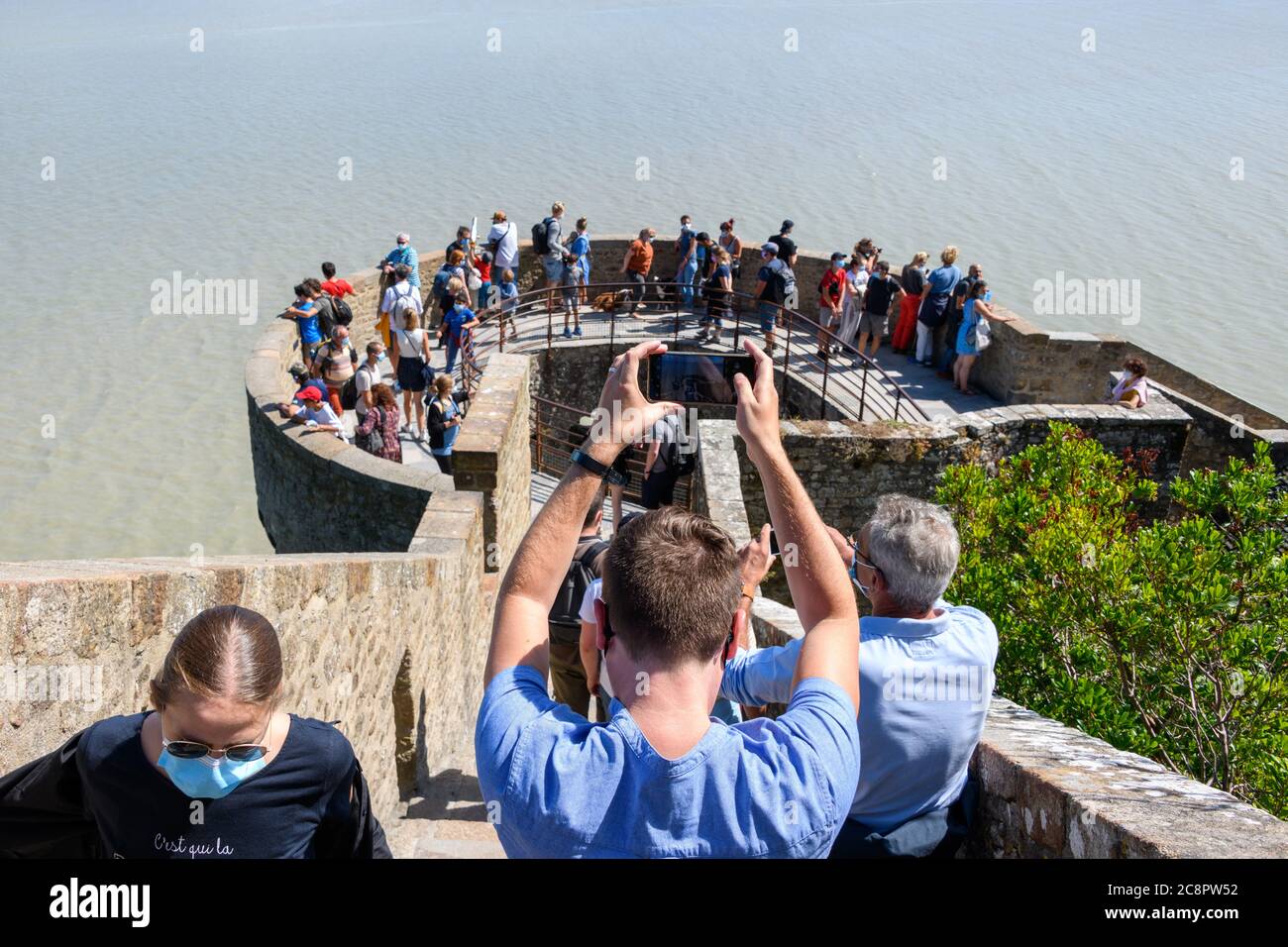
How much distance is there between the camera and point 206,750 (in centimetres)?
227

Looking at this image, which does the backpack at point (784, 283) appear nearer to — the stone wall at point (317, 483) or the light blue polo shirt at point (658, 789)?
the stone wall at point (317, 483)

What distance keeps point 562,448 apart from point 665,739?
39.4 ft

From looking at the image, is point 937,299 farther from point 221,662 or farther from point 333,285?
point 221,662

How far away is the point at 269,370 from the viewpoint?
36.8 feet

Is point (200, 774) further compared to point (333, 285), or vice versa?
point (333, 285)

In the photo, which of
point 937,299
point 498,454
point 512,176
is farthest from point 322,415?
point 512,176

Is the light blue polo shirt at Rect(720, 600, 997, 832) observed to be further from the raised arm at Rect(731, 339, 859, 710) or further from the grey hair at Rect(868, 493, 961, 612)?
the raised arm at Rect(731, 339, 859, 710)

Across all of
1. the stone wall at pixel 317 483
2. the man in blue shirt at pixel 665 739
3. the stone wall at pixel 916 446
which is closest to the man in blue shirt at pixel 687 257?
the stone wall at pixel 317 483

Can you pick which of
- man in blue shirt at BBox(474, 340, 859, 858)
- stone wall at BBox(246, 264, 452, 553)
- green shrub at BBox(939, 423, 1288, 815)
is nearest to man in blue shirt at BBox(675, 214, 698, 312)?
stone wall at BBox(246, 264, 452, 553)

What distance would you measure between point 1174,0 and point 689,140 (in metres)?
65.8

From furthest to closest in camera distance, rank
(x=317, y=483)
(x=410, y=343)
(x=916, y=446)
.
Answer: (x=410, y=343), (x=317, y=483), (x=916, y=446)

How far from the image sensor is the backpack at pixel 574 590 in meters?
4.78

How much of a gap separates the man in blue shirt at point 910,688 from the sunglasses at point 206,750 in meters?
1.23

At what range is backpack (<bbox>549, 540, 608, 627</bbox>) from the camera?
4777 millimetres
